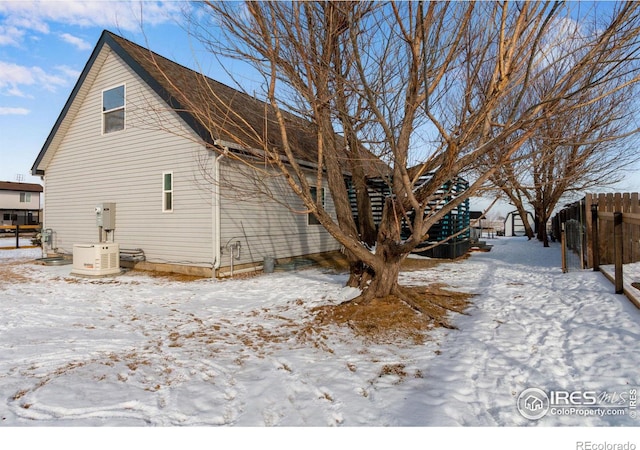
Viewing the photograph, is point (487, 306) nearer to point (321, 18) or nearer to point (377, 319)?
point (377, 319)

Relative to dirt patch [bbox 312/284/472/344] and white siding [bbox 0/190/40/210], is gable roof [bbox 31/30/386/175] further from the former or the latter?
white siding [bbox 0/190/40/210]

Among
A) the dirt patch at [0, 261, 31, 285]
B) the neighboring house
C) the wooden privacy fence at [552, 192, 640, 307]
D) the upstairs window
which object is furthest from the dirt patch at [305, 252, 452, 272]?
the neighboring house

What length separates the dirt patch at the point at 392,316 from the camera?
185 inches

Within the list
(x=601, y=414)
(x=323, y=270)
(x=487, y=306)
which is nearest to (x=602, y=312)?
(x=487, y=306)

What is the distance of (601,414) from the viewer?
8.82 ft

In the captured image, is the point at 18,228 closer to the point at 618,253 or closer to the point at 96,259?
the point at 96,259

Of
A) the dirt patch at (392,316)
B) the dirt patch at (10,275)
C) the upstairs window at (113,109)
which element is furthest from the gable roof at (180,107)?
the dirt patch at (10,275)

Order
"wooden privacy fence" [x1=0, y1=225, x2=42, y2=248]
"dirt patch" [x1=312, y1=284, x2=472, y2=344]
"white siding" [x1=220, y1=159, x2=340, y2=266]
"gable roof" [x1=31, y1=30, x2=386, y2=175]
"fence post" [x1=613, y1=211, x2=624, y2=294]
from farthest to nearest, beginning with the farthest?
"wooden privacy fence" [x1=0, y1=225, x2=42, y2=248] → "white siding" [x1=220, y1=159, x2=340, y2=266] → "gable roof" [x1=31, y1=30, x2=386, y2=175] → "fence post" [x1=613, y1=211, x2=624, y2=294] → "dirt patch" [x1=312, y1=284, x2=472, y2=344]

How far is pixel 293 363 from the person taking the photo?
12.6 ft

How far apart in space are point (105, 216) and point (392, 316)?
31.0 feet

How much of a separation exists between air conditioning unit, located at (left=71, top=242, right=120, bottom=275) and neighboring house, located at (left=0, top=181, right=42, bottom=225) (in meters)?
36.4

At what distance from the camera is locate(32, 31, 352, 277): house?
9453 millimetres
